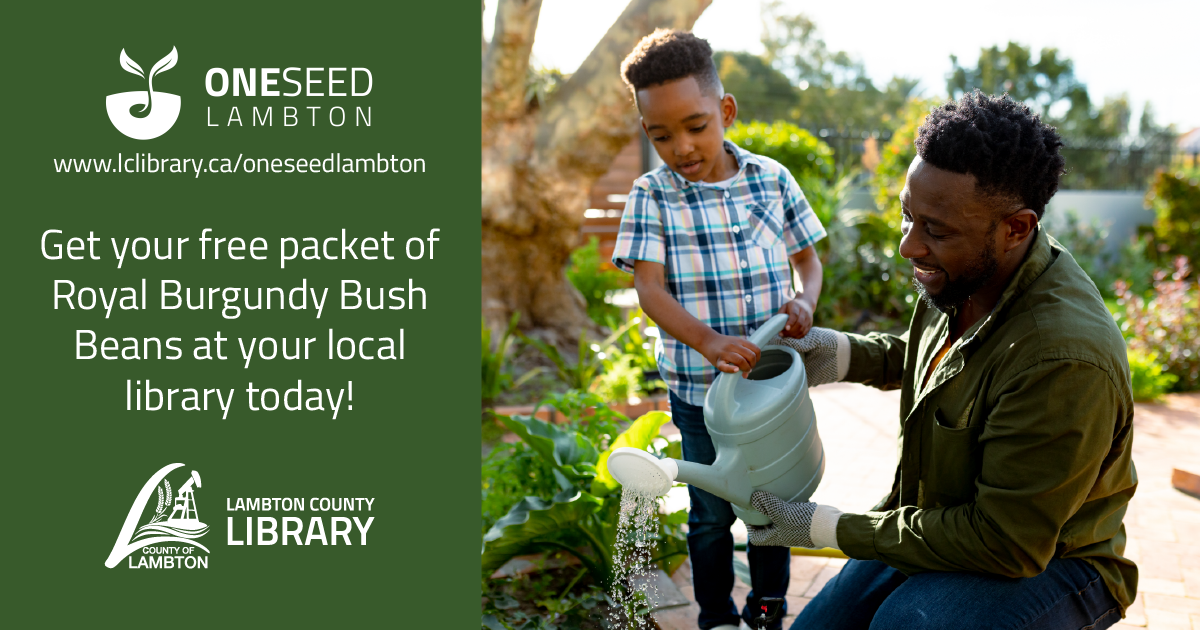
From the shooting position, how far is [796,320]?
7.07 feet

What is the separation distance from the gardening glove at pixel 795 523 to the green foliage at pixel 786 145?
214 inches

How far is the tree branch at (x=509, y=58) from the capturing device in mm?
5301

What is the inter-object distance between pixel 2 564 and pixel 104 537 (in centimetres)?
15

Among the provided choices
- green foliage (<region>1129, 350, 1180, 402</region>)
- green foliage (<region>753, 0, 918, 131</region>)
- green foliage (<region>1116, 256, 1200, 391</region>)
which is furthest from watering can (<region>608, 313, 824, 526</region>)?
green foliage (<region>753, 0, 918, 131</region>)

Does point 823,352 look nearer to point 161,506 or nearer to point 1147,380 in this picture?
point 161,506

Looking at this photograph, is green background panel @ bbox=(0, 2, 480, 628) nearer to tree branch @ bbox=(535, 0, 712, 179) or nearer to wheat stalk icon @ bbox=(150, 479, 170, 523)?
wheat stalk icon @ bbox=(150, 479, 170, 523)

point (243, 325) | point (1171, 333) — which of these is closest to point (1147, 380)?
point (1171, 333)

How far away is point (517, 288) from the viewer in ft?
20.7

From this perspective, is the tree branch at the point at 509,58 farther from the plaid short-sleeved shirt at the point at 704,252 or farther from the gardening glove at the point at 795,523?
the gardening glove at the point at 795,523

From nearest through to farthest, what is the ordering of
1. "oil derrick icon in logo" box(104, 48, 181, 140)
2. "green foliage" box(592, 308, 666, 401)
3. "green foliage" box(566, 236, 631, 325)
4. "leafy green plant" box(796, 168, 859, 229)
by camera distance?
"oil derrick icon in logo" box(104, 48, 181, 140)
"green foliage" box(592, 308, 666, 401)
"leafy green plant" box(796, 168, 859, 229)
"green foliage" box(566, 236, 631, 325)

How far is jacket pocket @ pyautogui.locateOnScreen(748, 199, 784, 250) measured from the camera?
2.29 meters

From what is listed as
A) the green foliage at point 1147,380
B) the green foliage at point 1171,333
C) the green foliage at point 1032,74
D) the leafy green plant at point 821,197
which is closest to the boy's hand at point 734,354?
the green foliage at point 1147,380

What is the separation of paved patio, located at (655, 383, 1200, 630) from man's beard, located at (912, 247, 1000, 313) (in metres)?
1.23

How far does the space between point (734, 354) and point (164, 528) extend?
118cm
